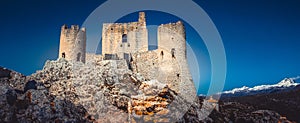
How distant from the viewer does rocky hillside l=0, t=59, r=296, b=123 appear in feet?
48.4

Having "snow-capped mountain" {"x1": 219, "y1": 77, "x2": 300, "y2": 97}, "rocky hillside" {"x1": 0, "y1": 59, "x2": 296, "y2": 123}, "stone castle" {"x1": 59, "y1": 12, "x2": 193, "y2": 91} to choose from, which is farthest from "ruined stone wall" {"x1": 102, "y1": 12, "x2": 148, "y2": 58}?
"snow-capped mountain" {"x1": 219, "y1": 77, "x2": 300, "y2": 97}

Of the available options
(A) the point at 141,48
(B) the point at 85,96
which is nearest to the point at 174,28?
(A) the point at 141,48

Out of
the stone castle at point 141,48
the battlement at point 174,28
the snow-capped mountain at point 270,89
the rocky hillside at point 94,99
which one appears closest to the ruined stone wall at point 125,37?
the stone castle at point 141,48

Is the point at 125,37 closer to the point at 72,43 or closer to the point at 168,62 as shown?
the point at 72,43

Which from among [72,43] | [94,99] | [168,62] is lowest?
[94,99]

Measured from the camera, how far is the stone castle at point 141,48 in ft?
82.2

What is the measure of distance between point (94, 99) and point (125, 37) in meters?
14.3

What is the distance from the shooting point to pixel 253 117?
20766 millimetres

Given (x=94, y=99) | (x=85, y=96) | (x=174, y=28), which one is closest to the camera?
(x=94, y=99)

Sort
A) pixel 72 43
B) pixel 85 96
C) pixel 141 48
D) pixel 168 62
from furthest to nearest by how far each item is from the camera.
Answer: pixel 72 43
pixel 141 48
pixel 168 62
pixel 85 96

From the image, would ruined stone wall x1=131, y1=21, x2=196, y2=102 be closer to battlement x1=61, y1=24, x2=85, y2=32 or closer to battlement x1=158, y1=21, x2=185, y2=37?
battlement x1=158, y1=21, x2=185, y2=37

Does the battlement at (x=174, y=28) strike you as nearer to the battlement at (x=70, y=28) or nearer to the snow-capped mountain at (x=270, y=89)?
the battlement at (x=70, y=28)

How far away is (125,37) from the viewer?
30.6 m

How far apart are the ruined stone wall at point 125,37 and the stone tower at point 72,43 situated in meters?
2.90
